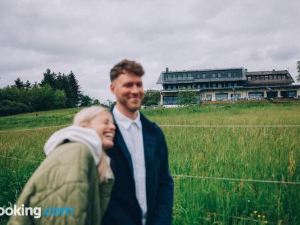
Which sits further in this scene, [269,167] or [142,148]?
[269,167]

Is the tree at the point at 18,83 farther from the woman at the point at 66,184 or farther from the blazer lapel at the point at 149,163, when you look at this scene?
the woman at the point at 66,184

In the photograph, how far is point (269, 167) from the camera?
3.86 meters

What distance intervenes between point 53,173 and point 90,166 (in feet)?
0.59

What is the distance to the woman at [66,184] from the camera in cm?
147

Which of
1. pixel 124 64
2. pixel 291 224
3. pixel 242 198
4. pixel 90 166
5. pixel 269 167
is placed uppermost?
pixel 124 64

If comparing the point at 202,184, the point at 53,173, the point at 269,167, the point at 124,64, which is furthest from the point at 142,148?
the point at 269,167

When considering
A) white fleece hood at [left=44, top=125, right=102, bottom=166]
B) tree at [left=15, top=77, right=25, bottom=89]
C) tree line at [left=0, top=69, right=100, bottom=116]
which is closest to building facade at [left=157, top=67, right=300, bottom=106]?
tree line at [left=0, top=69, right=100, bottom=116]

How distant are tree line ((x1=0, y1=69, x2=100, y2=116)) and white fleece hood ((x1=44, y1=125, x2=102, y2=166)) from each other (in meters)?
11.6

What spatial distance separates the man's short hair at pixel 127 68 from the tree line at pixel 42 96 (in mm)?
11120

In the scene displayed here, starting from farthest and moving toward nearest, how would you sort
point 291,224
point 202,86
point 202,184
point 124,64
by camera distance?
point 202,86
point 202,184
point 291,224
point 124,64

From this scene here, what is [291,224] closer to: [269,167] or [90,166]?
[269,167]

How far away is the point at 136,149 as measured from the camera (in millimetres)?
2154

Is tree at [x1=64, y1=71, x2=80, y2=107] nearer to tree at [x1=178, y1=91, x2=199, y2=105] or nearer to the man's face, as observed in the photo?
tree at [x1=178, y1=91, x2=199, y2=105]

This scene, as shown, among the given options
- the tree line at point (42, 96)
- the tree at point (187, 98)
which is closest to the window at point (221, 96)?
the tree at point (187, 98)
